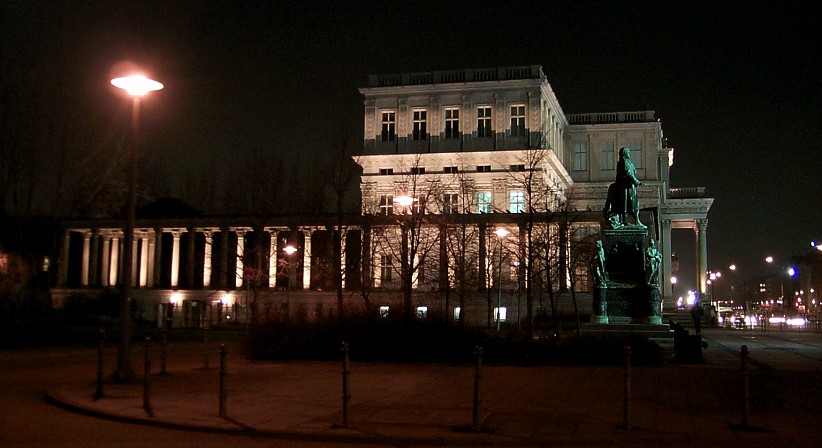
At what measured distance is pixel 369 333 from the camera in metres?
24.0

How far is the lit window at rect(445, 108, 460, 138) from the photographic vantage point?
8425cm

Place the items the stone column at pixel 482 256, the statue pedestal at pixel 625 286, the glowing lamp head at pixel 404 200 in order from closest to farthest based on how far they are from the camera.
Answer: the statue pedestal at pixel 625 286 < the glowing lamp head at pixel 404 200 < the stone column at pixel 482 256

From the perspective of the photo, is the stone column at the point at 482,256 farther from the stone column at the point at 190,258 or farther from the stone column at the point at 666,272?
the stone column at the point at 190,258

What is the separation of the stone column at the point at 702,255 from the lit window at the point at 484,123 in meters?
28.1

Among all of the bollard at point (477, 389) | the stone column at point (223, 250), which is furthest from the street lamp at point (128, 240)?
the stone column at point (223, 250)

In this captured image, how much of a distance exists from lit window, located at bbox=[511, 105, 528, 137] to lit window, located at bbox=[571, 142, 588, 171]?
47.9 ft

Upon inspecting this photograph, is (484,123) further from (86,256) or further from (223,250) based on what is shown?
(86,256)

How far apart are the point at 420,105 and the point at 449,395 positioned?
234ft

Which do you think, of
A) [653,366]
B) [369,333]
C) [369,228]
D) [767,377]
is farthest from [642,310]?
[369,228]

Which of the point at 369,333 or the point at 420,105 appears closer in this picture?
the point at 369,333

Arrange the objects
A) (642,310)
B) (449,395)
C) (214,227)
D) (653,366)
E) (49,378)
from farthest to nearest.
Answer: (214,227) → (642,310) → (653,366) → (49,378) → (449,395)

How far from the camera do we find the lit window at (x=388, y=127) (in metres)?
85.7

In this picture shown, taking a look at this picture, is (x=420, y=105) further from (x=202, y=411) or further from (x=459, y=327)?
(x=202, y=411)

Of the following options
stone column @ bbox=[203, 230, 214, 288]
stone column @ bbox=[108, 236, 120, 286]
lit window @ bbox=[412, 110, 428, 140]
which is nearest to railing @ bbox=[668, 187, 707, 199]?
lit window @ bbox=[412, 110, 428, 140]
